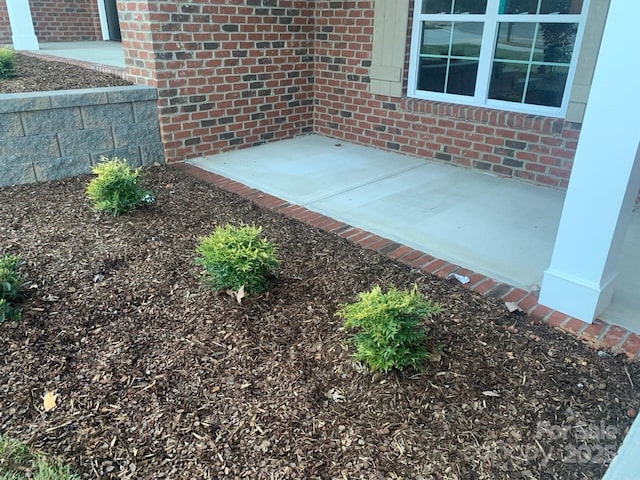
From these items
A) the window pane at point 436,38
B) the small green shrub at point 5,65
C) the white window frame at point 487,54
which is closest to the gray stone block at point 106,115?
the small green shrub at point 5,65

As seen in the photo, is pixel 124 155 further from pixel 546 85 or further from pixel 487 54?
pixel 546 85

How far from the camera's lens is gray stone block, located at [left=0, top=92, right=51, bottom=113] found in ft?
13.4

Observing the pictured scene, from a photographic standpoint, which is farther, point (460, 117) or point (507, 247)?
point (460, 117)

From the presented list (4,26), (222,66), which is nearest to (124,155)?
(222,66)

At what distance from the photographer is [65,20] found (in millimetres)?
10094

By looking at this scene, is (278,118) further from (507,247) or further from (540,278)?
(540,278)

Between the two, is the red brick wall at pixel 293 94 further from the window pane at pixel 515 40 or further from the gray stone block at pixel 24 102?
the gray stone block at pixel 24 102

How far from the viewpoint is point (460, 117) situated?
16.5 feet

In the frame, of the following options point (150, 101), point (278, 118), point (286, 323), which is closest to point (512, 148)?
point (278, 118)

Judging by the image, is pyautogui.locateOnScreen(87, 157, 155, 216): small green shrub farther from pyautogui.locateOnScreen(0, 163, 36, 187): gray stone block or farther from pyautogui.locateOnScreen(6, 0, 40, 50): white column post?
pyautogui.locateOnScreen(6, 0, 40, 50): white column post

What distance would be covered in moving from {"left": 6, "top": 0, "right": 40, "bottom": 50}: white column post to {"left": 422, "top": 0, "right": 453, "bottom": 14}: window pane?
651 centimetres

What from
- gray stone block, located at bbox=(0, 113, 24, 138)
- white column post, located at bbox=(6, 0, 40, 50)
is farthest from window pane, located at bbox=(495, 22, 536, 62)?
white column post, located at bbox=(6, 0, 40, 50)

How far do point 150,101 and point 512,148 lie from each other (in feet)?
11.7

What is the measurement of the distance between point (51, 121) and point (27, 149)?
1.05ft
